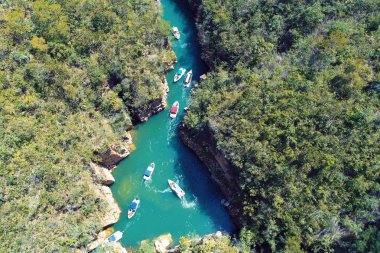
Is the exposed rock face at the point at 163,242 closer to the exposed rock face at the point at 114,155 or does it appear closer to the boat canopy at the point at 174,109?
the exposed rock face at the point at 114,155

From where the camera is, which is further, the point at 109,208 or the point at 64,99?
the point at 109,208

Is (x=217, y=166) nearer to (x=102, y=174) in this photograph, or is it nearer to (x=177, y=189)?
(x=177, y=189)

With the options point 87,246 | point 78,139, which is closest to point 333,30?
point 78,139

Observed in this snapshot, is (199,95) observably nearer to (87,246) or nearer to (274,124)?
(274,124)

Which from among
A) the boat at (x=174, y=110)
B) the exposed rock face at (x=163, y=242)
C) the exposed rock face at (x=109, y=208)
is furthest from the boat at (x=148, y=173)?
the boat at (x=174, y=110)

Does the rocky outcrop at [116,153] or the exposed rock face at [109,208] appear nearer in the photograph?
the exposed rock face at [109,208]

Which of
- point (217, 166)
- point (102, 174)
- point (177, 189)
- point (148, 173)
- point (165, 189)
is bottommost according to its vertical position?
point (217, 166)

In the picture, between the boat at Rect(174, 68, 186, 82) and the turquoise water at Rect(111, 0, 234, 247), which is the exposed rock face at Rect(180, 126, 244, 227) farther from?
the boat at Rect(174, 68, 186, 82)

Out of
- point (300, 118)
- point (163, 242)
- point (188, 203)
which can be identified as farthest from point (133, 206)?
point (300, 118)
